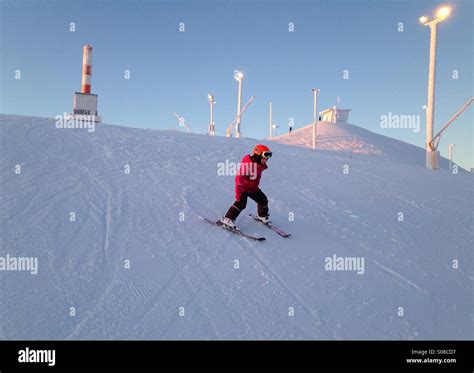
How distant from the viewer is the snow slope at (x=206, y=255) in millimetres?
3705

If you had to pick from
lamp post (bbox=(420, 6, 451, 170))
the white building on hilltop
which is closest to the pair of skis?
lamp post (bbox=(420, 6, 451, 170))

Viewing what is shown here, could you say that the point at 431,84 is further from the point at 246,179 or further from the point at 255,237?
the point at 255,237

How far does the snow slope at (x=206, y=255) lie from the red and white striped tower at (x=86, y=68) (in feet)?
47.9

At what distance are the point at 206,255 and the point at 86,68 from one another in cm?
2187

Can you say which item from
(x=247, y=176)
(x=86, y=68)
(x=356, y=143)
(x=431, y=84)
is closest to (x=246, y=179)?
(x=247, y=176)

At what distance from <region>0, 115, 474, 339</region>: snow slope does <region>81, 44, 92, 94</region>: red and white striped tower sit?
14586 mm

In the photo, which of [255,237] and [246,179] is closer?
[255,237]

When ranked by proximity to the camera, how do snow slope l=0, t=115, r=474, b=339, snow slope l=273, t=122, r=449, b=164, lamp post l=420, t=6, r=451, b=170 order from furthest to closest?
snow slope l=273, t=122, r=449, b=164 → lamp post l=420, t=6, r=451, b=170 → snow slope l=0, t=115, r=474, b=339

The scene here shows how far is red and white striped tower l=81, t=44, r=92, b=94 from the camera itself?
22.1 metres

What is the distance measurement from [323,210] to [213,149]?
529cm

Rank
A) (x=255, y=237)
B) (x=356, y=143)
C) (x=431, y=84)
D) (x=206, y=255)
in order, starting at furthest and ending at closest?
(x=356, y=143) < (x=431, y=84) < (x=255, y=237) < (x=206, y=255)

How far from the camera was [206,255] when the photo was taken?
4.92 m
